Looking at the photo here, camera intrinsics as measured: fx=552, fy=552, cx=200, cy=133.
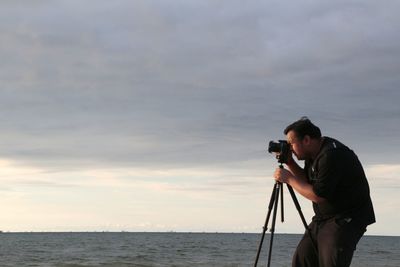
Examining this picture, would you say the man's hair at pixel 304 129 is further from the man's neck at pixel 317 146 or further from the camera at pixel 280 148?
the camera at pixel 280 148

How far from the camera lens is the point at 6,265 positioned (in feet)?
73.0

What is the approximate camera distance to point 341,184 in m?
3.78

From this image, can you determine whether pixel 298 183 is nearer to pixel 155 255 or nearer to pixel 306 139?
pixel 306 139

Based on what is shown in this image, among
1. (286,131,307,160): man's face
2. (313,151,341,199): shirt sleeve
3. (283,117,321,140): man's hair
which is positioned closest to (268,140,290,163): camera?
(286,131,307,160): man's face

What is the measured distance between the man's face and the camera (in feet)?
0.14

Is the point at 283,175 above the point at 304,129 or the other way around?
the other way around

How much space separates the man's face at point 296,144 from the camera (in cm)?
391

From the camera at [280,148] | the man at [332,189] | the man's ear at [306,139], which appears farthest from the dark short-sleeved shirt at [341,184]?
the camera at [280,148]

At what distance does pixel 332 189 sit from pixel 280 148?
0.49m

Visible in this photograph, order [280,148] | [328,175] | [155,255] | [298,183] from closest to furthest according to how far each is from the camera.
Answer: [328,175]
[298,183]
[280,148]
[155,255]

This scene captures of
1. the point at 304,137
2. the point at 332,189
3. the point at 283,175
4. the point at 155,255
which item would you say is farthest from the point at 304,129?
the point at 155,255

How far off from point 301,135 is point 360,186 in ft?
1.76

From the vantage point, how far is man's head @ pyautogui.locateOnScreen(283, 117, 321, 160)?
3.88 m

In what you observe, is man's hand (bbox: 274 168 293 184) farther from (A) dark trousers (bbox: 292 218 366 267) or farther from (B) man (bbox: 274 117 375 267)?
(A) dark trousers (bbox: 292 218 366 267)
